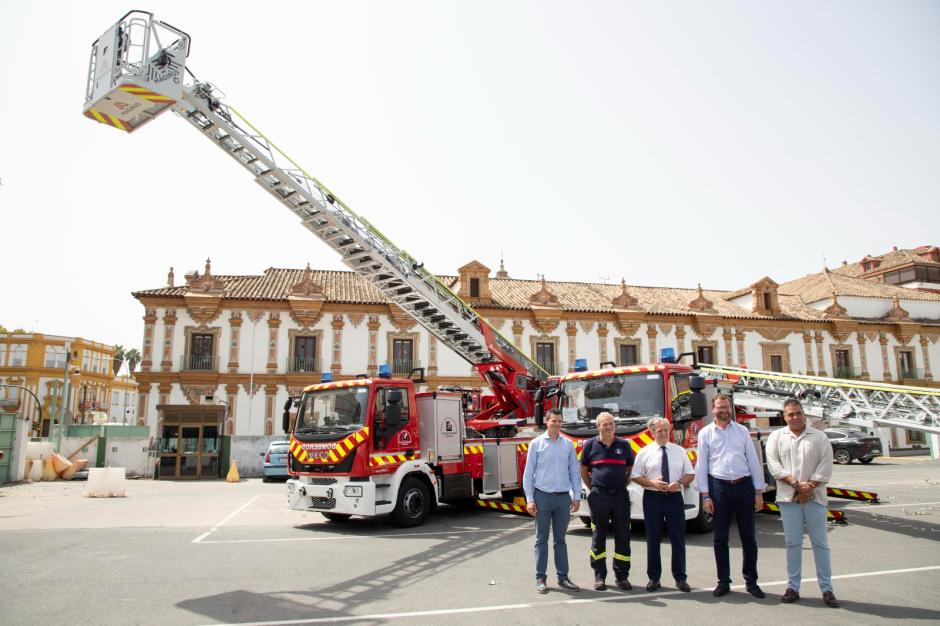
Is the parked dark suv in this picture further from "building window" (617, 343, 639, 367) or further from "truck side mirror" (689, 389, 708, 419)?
"truck side mirror" (689, 389, 708, 419)

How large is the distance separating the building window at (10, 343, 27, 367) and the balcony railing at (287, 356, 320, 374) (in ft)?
147

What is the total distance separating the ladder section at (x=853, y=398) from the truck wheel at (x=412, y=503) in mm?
6510

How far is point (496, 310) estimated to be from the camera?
110 ft

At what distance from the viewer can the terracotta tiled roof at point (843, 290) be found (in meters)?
39.5

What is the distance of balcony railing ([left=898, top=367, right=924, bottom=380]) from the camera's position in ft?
123

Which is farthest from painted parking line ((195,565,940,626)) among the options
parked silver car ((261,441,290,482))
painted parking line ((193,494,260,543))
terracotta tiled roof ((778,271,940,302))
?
terracotta tiled roof ((778,271,940,302))

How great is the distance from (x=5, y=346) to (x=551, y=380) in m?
66.5

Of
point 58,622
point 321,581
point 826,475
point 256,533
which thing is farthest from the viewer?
point 256,533

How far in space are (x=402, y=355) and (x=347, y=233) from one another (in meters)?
20.4

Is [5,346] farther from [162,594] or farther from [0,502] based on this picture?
[162,594]

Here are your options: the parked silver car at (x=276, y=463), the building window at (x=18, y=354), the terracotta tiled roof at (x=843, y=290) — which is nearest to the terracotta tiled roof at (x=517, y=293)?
the terracotta tiled roof at (x=843, y=290)

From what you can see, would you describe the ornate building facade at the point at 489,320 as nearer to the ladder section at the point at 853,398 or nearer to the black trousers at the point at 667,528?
the ladder section at the point at 853,398

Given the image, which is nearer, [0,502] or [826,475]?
[826,475]

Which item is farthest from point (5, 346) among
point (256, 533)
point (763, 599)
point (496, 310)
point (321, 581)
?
point (763, 599)
